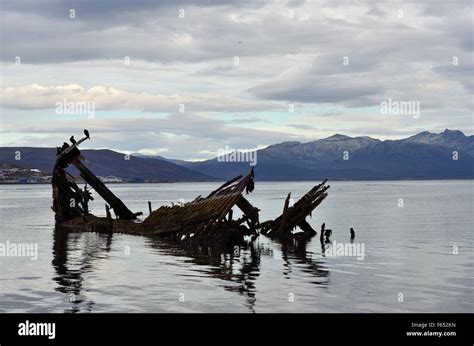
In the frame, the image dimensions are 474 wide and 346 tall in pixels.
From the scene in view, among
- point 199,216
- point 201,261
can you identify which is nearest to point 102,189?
point 199,216

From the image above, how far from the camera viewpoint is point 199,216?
41438 mm

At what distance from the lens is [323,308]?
73.4 ft

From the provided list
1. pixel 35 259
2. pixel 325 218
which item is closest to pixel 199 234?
pixel 35 259

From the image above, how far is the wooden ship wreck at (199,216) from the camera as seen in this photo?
4050 cm

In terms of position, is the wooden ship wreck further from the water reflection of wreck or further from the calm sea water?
the calm sea water

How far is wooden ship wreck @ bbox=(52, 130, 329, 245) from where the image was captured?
4050 centimetres
